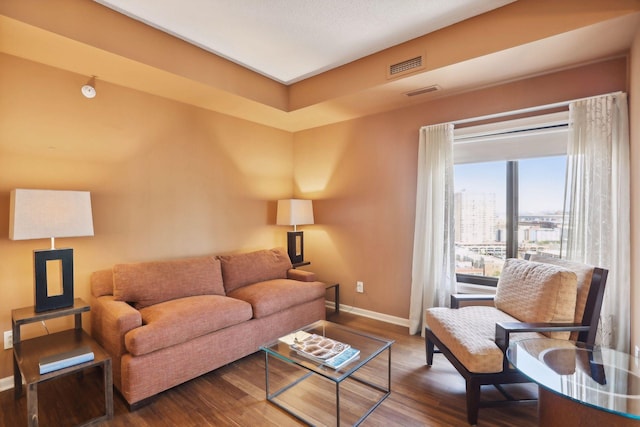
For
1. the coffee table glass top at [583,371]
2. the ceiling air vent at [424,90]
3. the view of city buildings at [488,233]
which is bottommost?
the coffee table glass top at [583,371]

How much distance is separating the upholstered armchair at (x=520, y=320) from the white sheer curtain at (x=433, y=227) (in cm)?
71

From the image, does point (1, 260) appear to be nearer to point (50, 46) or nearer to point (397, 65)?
point (50, 46)

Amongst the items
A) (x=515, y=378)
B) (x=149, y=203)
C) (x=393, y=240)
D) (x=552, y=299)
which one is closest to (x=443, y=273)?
(x=393, y=240)

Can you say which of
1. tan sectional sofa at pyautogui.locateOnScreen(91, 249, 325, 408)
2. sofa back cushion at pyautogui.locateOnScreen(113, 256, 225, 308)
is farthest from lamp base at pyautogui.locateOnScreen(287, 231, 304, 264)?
sofa back cushion at pyautogui.locateOnScreen(113, 256, 225, 308)

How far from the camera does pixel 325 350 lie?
80.7 inches

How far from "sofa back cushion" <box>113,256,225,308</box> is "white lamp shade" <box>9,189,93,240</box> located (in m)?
0.50

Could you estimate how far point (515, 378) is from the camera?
1.84 m

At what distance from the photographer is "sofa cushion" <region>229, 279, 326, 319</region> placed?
110 inches

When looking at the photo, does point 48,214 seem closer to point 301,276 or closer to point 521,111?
point 301,276

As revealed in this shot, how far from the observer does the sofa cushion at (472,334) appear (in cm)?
182

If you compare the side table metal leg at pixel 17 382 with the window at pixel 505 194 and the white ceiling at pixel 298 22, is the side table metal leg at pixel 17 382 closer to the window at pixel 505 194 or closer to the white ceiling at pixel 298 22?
the white ceiling at pixel 298 22

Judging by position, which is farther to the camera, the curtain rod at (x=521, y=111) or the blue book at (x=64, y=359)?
the curtain rod at (x=521, y=111)

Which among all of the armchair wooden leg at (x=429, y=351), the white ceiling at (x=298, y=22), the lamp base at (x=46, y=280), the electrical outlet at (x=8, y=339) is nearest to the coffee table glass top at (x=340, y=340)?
the armchair wooden leg at (x=429, y=351)

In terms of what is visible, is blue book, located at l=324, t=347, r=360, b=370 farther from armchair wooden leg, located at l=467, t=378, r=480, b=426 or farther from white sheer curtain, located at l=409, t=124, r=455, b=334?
white sheer curtain, located at l=409, t=124, r=455, b=334
